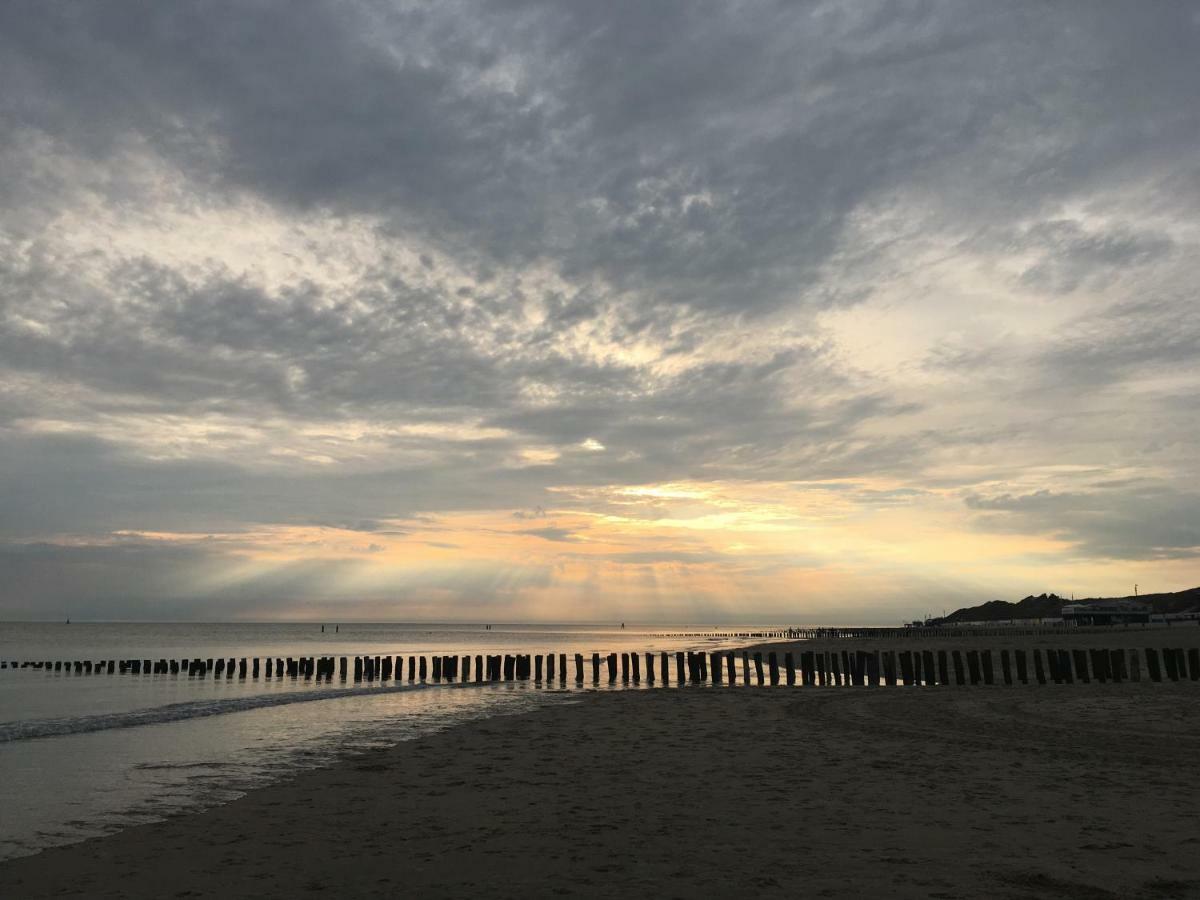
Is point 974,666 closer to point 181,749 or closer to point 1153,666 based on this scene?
point 1153,666

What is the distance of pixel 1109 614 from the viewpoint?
98.8m

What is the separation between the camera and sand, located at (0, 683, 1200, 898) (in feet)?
20.6

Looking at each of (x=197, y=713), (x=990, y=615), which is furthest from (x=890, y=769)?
(x=990, y=615)

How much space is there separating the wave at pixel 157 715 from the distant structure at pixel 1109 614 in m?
95.4

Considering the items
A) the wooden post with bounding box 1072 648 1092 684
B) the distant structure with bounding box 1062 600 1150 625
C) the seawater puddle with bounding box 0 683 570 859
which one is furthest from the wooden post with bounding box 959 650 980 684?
the distant structure with bounding box 1062 600 1150 625

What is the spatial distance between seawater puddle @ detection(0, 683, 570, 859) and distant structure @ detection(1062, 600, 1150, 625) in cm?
9436

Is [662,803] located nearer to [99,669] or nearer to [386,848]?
[386,848]

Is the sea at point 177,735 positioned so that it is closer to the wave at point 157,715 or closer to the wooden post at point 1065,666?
the wave at point 157,715

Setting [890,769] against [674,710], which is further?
[674,710]

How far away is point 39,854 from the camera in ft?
25.1

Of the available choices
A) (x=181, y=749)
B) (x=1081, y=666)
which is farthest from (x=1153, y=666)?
(x=181, y=749)

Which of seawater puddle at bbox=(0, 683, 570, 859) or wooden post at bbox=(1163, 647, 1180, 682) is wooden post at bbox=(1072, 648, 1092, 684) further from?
seawater puddle at bbox=(0, 683, 570, 859)

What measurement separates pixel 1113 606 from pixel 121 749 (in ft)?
363

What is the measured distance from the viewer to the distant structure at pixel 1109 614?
98688mm
